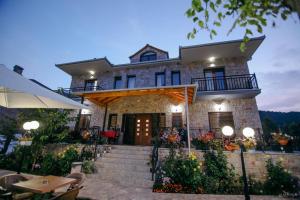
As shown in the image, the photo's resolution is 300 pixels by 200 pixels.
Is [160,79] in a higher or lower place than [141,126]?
higher

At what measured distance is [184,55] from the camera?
34.6ft

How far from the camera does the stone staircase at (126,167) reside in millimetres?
5562

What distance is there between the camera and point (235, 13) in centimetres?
231

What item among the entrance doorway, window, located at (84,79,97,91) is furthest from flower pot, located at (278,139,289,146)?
window, located at (84,79,97,91)

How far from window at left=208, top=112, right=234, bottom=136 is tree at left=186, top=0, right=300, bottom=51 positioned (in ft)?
26.7

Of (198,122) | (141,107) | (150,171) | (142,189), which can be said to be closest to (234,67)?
(198,122)

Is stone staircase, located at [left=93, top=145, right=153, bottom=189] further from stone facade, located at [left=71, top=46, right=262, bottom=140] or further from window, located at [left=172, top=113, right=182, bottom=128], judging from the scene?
stone facade, located at [left=71, top=46, right=262, bottom=140]

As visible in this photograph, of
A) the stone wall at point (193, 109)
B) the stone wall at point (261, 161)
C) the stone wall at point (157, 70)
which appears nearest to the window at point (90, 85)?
the stone wall at point (157, 70)

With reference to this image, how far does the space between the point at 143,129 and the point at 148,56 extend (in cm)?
685

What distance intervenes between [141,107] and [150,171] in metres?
5.70

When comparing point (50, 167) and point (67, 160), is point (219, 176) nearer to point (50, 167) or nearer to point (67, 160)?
point (67, 160)

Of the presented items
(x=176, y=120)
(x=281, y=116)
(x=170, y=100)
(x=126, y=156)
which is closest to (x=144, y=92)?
(x=170, y=100)

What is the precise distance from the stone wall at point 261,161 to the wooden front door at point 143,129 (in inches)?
216

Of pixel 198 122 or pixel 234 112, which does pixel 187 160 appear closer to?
pixel 198 122
